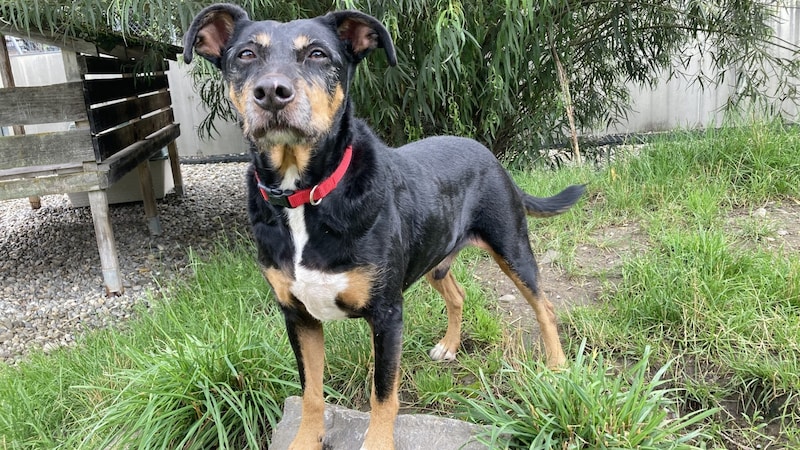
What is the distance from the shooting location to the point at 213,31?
2.09 meters

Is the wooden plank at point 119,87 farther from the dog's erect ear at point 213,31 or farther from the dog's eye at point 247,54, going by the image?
the dog's eye at point 247,54

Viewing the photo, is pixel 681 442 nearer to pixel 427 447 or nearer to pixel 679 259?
pixel 427 447

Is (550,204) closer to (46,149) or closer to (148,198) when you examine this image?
(46,149)

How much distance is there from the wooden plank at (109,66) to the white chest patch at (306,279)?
3.41 m

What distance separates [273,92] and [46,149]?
3.52 meters

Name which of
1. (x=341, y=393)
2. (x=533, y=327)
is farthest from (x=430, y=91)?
(x=341, y=393)

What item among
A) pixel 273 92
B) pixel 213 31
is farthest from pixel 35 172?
pixel 273 92

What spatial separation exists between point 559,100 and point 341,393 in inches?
Result: 135

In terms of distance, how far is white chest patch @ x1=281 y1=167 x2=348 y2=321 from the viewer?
181 cm

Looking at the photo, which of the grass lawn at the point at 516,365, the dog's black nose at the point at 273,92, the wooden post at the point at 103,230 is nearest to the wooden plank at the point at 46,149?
the wooden post at the point at 103,230

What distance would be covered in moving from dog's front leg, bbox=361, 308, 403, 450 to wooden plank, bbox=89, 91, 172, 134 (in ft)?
11.4

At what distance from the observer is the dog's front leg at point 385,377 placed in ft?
6.34

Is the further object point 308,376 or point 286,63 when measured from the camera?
point 308,376

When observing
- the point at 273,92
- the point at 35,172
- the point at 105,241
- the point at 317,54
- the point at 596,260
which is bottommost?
the point at 596,260
